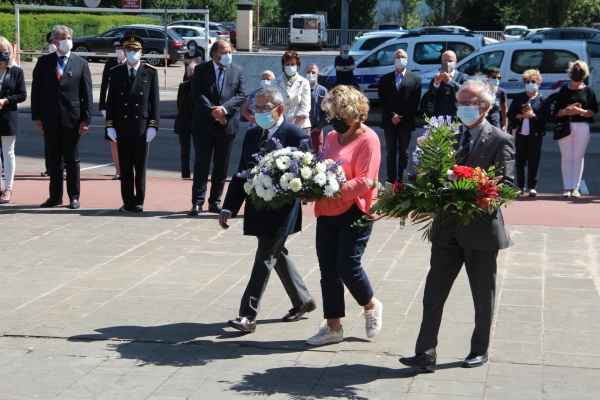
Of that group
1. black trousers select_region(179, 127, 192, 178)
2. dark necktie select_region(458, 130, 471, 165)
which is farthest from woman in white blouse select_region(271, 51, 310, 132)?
dark necktie select_region(458, 130, 471, 165)

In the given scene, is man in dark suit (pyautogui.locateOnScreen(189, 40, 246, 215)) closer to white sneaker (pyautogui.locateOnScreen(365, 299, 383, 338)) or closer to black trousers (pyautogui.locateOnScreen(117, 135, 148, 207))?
black trousers (pyautogui.locateOnScreen(117, 135, 148, 207))

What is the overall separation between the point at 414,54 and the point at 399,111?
41.3ft

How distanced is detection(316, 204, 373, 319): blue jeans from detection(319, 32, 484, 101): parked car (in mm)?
18836

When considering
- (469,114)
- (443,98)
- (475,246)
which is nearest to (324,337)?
(475,246)

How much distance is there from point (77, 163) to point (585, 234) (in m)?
6.18

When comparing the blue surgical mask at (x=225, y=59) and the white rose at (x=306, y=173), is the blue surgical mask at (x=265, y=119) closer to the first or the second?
the white rose at (x=306, y=173)

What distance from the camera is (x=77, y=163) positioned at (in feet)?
37.1

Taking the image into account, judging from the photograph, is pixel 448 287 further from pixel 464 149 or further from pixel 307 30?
pixel 307 30

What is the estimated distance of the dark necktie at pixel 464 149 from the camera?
5750 mm

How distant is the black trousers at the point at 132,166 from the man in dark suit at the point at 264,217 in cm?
463

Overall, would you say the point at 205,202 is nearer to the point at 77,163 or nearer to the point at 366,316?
the point at 77,163

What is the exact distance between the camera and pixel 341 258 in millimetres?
6102

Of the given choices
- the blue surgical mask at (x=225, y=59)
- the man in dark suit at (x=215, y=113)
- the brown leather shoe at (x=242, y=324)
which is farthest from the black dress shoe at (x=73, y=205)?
the brown leather shoe at (x=242, y=324)

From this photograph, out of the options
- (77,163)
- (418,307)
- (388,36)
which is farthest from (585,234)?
(388,36)
